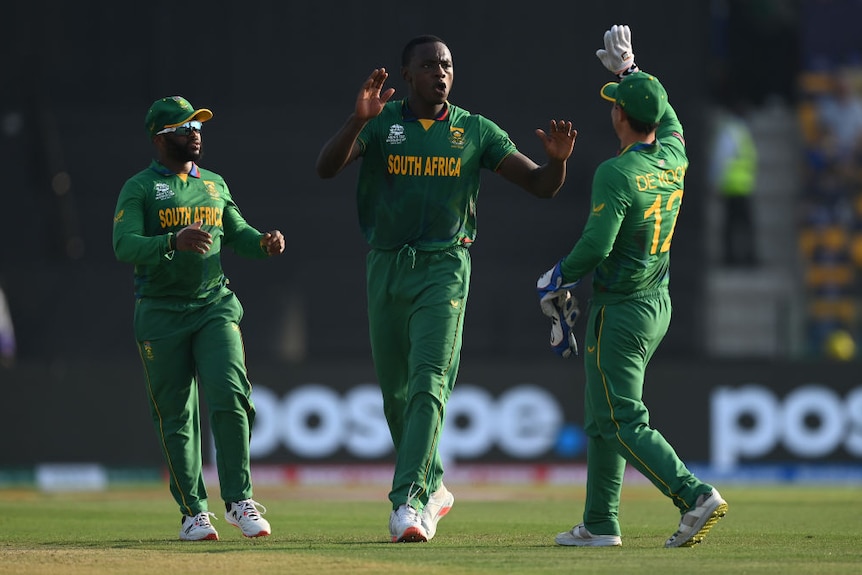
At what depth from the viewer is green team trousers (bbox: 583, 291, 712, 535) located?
22.0 feet

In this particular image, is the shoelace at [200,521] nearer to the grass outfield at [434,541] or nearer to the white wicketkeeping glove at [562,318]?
the grass outfield at [434,541]

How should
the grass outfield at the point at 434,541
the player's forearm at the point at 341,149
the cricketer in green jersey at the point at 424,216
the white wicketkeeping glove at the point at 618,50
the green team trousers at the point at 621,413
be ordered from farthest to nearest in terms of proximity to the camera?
the white wicketkeeping glove at the point at 618,50 → the cricketer in green jersey at the point at 424,216 → the player's forearm at the point at 341,149 → the green team trousers at the point at 621,413 → the grass outfield at the point at 434,541

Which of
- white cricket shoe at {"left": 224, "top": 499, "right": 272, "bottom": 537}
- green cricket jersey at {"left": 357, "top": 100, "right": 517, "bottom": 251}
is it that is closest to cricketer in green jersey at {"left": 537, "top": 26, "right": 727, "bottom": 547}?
green cricket jersey at {"left": 357, "top": 100, "right": 517, "bottom": 251}

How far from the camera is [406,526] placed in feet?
22.6

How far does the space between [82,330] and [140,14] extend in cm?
295

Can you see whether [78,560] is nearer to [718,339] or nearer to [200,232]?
[200,232]

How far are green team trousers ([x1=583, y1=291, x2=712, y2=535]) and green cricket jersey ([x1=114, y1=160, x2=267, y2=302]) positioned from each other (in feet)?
5.72

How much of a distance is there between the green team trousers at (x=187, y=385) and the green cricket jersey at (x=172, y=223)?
9cm

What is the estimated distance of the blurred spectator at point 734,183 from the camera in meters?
18.2

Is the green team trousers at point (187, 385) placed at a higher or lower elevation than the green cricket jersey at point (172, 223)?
lower

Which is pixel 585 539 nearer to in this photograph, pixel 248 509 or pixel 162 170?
pixel 248 509

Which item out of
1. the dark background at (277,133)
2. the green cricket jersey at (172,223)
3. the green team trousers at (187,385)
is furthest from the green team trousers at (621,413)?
the dark background at (277,133)

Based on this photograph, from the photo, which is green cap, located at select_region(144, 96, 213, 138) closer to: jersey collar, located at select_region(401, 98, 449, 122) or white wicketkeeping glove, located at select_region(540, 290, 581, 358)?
jersey collar, located at select_region(401, 98, 449, 122)

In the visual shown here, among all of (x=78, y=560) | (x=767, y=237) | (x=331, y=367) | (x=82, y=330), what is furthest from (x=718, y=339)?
(x=78, y=560)
